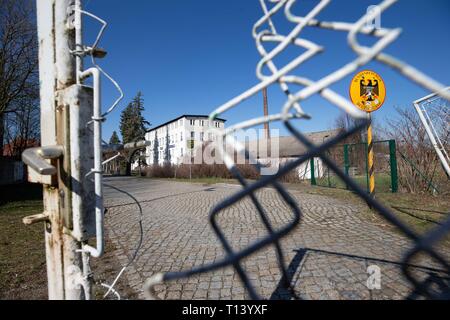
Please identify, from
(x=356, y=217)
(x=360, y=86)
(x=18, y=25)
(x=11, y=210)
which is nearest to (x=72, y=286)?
(x=356, y=217)

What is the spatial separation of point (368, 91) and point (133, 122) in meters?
48.2

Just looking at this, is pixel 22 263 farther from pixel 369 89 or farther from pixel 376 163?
pixel 376 163

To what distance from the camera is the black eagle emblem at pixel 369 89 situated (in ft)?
19.1

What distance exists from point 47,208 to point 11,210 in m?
9.24

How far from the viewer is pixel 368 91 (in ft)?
19.1

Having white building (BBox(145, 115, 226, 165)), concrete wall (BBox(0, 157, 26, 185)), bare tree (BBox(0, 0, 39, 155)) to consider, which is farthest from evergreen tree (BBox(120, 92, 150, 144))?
bare tree (BBox(0, 0, 39, 155))

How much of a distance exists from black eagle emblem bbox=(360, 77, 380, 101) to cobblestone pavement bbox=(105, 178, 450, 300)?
2752 millimetres

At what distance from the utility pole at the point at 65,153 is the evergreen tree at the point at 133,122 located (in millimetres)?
48573

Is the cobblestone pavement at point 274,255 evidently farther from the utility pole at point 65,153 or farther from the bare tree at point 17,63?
the bare tree at point 17,63

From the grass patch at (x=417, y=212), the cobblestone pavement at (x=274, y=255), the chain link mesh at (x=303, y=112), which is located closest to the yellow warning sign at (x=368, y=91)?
the grass patch at (x=417, y=212)

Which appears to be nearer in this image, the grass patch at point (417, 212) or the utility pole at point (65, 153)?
the utility pole at point (65, 153)

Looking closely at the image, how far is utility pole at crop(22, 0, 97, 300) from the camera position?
135cm

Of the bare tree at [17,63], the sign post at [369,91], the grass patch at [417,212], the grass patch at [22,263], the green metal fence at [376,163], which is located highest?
the bare tree at [17,63]

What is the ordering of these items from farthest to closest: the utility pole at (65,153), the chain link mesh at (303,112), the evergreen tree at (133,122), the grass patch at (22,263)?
the evergreen tree at (133,122)
the grass patch at (22,263)
the utility pole at (65,153)
the chain link mesh at (303,112)
